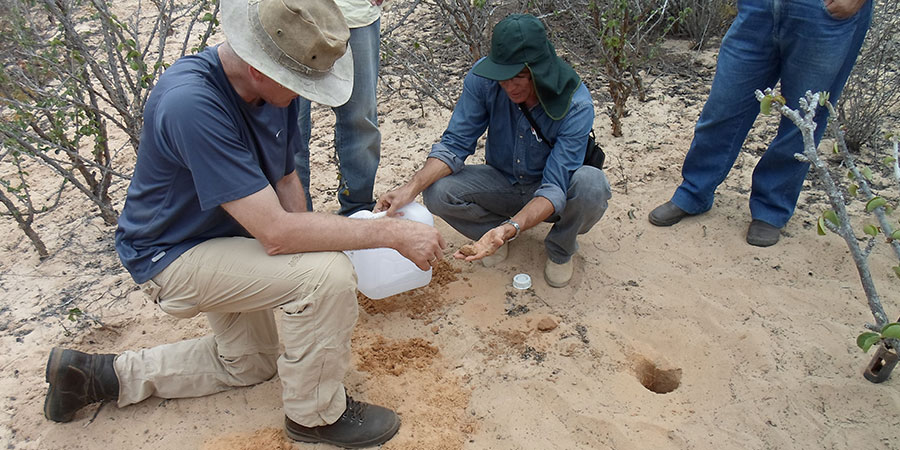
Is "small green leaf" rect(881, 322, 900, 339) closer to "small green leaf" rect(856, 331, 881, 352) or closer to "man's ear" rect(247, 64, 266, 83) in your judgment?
"small green leaf" rect(856, 331, 881, 352)

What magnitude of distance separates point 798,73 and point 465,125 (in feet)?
4.82

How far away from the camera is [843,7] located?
2.47m

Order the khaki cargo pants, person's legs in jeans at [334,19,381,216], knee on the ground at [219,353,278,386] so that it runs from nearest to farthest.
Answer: the khaki cargo pants, knee on the ground at [219,353,278,386], person's legs in jeans at [334,19,381,216]

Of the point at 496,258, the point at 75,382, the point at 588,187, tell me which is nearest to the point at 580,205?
the point at 588,187

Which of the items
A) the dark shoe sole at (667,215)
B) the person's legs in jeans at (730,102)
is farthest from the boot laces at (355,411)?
the person's legs in jeans at (730,102)

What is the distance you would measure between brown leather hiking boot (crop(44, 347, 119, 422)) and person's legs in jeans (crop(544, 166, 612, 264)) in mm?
1868

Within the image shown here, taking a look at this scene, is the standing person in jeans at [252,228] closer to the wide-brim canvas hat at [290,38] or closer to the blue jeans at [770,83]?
the wide-brim canvas hat at [290,38]

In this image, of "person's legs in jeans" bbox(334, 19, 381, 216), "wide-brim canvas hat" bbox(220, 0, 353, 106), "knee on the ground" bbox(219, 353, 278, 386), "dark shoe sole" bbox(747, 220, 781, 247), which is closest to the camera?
"wide-brim canvas hat" bbox(220, 0, 353, 106)

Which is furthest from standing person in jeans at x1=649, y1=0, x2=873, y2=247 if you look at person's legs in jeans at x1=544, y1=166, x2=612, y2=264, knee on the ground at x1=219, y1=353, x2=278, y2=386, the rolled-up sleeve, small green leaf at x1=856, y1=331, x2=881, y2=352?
knee on the ground at x1=219, y1=353, x2=278, y2=386

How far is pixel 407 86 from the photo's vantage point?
15.1 ft

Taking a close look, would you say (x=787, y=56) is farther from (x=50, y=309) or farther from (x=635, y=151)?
(x=50, y=309)

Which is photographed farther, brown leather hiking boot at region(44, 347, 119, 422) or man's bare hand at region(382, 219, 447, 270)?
brown leather hiking boot at region(44, 347, 119, 422)

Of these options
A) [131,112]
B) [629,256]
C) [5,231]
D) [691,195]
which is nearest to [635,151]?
[691,195]

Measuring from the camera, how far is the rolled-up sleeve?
277cm
